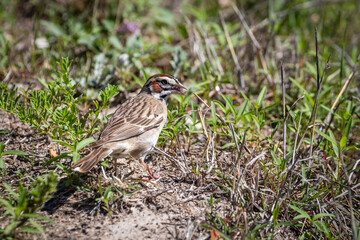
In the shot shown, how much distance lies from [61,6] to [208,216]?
5.81 meters

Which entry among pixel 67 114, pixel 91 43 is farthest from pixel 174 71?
pixel 67 114

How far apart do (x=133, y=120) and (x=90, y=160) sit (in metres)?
1.01

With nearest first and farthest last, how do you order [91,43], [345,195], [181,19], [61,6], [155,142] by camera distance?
1. [345,195]
2. [155,142]
3. [91,43]
4. [61,6]
5. [181,19]

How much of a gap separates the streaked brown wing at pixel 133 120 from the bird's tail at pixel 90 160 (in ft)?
0.26

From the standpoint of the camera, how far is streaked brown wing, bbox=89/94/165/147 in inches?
177

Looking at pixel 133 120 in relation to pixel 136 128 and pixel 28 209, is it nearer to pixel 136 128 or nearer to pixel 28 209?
pixel 136 128

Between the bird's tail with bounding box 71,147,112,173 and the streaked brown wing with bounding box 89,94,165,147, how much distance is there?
8cm

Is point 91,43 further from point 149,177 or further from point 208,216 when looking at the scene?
point 208,216

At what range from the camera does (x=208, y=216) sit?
3932 millimetres

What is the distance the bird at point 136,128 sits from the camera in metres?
4.25

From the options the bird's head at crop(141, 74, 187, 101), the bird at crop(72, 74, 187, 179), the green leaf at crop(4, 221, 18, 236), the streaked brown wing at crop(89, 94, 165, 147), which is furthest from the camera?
the bird's head at crop(141, 74, 187, 101)

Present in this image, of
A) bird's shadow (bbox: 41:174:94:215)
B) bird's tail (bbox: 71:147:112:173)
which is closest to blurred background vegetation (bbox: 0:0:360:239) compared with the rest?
bird's tail (bbox: 71:147:112:173)

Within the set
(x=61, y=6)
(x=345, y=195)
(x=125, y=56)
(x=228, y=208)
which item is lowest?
(x=345, y=195)

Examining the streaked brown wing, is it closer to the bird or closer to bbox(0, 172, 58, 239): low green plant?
the bird
